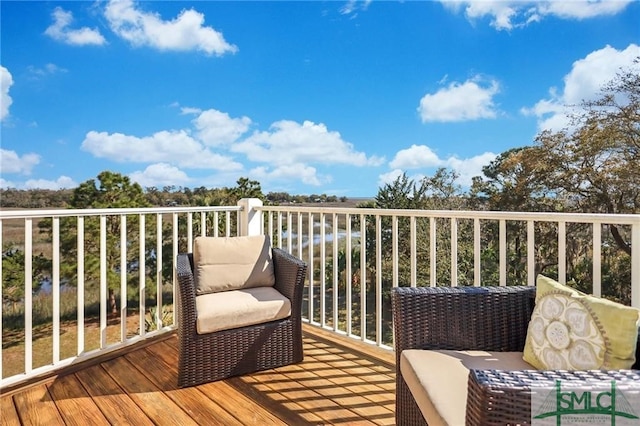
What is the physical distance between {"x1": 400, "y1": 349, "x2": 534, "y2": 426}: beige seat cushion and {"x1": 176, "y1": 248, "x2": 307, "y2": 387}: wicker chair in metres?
1.14

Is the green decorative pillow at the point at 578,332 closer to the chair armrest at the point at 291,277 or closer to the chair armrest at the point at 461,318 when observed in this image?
the chair armrest at the point at 461,318

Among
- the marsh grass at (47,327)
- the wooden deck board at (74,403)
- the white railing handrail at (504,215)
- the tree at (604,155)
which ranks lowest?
the marsh grass at (47,327)

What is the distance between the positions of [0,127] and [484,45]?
46.2 ft

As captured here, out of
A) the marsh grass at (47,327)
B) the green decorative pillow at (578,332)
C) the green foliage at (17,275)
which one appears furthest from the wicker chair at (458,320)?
the green foliage at (17,275)

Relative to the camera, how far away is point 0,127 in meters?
8.38

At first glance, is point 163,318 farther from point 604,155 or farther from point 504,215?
point 604,155

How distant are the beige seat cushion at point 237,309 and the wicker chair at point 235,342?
41 mm

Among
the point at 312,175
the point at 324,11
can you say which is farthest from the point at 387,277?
the point at 324,11

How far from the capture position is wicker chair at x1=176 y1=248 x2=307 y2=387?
84.8 inches

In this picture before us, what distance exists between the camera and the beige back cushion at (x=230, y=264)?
2.57 metres

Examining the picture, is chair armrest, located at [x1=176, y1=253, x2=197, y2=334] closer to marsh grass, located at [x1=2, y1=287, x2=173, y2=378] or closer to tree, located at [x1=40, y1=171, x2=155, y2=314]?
marsh grass, located at [x1=2, y1=287, x2=173, y2=378]

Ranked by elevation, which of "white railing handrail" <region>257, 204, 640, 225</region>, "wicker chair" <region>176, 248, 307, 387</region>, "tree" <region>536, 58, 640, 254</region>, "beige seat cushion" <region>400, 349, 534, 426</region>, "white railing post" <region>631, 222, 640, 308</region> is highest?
→ "tree" <region>536, 58, 640, 254</region>

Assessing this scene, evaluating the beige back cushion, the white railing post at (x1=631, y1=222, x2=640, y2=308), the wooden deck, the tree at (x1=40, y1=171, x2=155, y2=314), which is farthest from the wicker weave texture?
the tree at (x1=40, y1=171, x2=155, y2=314)

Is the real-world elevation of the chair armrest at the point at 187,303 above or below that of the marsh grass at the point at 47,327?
above
